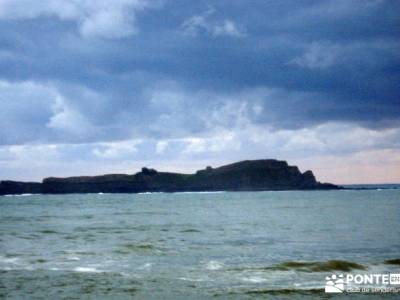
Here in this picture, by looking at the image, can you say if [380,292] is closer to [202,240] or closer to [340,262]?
[340,262]

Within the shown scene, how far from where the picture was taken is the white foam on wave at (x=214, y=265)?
2850 centimetres

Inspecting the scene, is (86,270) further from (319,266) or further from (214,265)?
(319,266)

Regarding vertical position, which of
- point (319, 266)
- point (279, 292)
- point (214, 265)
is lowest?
point (279, 292)

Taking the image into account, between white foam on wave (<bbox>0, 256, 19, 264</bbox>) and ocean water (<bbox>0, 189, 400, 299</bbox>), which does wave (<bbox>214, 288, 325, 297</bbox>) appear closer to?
ocean water (<bbox>0, 189, 400, 299</bbox>)

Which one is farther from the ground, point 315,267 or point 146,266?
point 315,267

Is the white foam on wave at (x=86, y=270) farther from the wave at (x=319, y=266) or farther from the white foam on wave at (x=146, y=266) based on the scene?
the wave at (x=319, y=266)

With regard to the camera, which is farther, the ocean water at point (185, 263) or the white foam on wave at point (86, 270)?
the white foam on wave at point (86, 270)

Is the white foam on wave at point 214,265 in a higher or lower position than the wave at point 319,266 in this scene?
lower

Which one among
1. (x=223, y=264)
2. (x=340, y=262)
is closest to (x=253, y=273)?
(x=223, y=264)

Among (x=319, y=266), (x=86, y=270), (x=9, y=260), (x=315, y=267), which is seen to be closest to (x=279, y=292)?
(x=315, y=267)

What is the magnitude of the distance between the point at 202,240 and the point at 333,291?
23.3m

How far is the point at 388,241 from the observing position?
4225 centimetres

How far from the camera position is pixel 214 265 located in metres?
29.6

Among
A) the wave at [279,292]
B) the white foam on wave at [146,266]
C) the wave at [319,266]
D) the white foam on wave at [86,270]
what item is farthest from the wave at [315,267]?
the white foam on wave at [86,270]
